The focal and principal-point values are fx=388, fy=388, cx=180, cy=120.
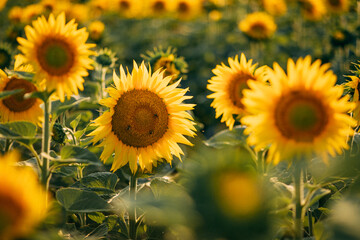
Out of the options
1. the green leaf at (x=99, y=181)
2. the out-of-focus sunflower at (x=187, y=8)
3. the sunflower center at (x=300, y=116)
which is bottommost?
the sunflower center at (x=300, y=116)

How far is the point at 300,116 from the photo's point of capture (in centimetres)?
93

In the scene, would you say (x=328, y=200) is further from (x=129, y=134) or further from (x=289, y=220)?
(x=129, y=134)

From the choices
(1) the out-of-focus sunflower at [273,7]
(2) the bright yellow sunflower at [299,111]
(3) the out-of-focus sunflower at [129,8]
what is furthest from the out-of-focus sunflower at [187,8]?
(2) the bright yellow sunflower at [299,111]

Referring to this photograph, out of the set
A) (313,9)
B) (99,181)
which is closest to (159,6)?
(313,9)

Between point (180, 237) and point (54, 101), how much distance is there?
57cm

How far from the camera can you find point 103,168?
163 cm

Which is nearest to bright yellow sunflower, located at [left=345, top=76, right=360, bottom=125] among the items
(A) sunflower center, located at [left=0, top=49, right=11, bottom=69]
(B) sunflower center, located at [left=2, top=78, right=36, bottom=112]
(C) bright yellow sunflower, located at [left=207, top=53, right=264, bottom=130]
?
(C) bright yellow sunflower, located at [left=207, top=53, right=264, bottom=130]

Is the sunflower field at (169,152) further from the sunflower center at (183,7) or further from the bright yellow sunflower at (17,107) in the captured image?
the sunflower center at (183,7)

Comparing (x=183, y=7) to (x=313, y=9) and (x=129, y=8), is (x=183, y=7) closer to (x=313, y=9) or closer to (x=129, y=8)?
(x=129, y=8)

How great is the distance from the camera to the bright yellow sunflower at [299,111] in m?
0.91

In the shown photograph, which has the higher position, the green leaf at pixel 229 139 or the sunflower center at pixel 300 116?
the green leaf at pixel 229 139

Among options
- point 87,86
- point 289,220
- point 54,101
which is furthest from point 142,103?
point 87,86

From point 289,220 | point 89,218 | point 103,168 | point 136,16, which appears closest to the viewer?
point 289,220

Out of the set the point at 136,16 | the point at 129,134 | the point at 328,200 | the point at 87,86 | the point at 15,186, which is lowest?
the point at 15,186
